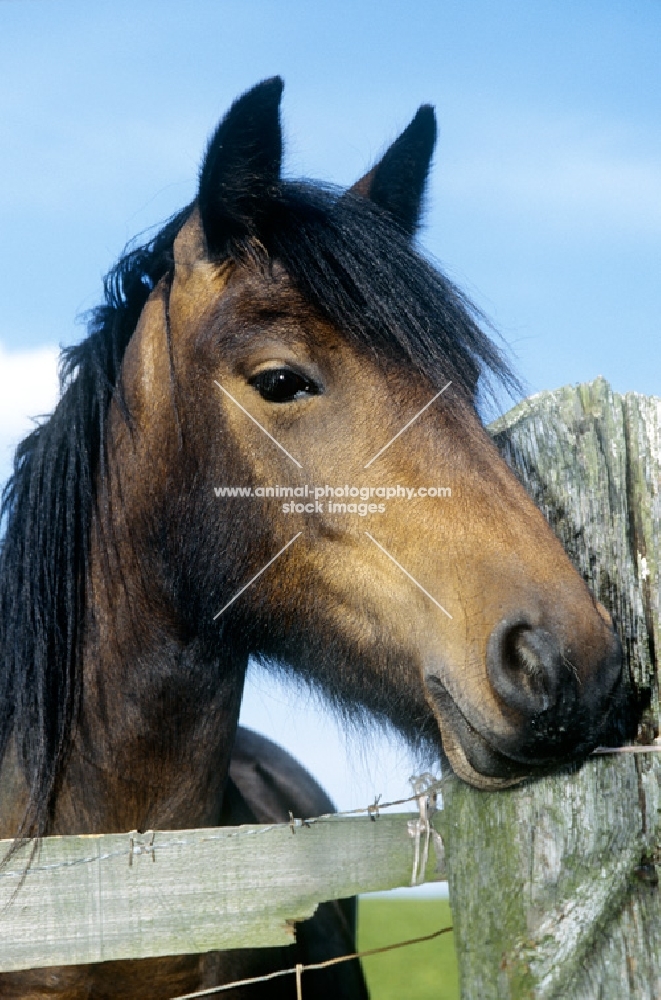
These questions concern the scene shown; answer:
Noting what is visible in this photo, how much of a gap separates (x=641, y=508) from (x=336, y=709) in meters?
1.41

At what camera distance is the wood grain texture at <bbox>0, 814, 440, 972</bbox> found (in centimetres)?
212

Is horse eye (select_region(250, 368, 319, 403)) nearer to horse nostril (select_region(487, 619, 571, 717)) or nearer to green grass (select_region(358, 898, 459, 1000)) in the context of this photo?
horse nostril (select_region(487, 619, 571, 717))

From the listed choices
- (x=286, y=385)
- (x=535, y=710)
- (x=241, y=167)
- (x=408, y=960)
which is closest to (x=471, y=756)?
(x=535, y=710)

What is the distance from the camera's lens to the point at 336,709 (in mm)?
2988

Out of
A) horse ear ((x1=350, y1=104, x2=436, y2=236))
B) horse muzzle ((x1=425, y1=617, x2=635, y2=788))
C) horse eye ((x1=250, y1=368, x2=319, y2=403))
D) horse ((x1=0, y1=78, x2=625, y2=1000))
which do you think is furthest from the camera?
horse ear ((x1=350, y1=104, x2=436, y2=236))

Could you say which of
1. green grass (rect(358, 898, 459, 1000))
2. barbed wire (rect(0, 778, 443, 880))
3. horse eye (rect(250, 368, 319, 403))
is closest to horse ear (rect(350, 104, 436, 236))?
horse eye (rect(250, 368, 319, 403))

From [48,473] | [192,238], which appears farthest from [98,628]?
[192,238]

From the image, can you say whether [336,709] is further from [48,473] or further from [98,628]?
[48,473]

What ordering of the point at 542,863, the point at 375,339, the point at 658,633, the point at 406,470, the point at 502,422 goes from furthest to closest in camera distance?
the point at 375,339 → the point at 406,470 → the point at 502,422 → the point at 658,633 → the point at 542,863

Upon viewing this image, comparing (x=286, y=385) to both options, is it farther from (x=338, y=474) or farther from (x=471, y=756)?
(x=471, y=756)

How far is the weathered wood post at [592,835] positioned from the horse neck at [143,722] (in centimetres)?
107

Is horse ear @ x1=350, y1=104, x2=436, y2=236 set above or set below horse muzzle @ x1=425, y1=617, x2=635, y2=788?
above

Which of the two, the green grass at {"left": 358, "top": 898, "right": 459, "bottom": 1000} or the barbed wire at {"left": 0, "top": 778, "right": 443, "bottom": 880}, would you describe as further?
the green grass at {"left": 358, "top": 898, "right": 459, "bottom": 1000}

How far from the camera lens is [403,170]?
354 cm
